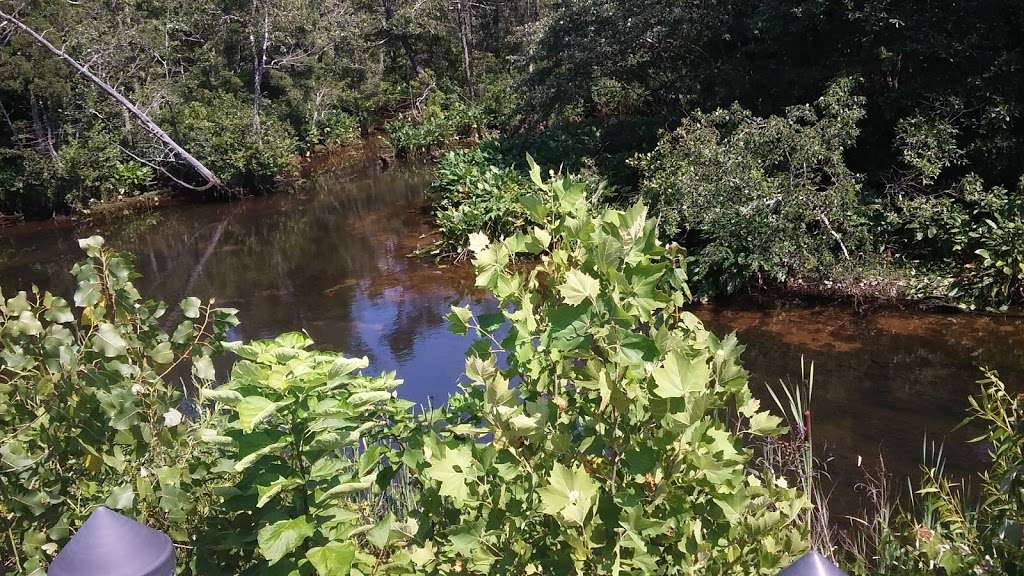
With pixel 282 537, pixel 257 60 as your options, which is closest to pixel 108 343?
pixel 282 537

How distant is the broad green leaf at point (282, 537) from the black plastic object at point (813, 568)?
3.89 feet

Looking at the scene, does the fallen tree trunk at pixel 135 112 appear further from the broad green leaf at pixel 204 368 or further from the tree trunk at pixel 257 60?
the broad green leaf at pixel 204 368

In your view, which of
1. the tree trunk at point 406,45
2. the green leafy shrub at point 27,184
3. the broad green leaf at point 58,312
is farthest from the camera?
the tree trunk at point 406,45

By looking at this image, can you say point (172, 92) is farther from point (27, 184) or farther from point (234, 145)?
point (27, 184)

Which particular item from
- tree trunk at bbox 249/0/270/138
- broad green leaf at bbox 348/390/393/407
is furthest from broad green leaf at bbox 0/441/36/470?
tree trunk at bbox 249/0/270/138

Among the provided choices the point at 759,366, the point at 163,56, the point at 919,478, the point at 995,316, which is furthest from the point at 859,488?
the point at 163,56

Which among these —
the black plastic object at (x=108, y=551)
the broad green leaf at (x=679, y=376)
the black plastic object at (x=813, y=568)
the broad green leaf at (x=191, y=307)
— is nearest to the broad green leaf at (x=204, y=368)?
the broad green leaf at (x=191, y=307)

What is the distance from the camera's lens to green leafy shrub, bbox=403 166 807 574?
5.51ft

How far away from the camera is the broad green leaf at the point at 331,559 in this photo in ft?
5.98

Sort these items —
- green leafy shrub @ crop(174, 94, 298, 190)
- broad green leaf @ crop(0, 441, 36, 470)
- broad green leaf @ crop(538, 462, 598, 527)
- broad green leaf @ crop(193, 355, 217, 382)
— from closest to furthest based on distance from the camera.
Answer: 1. broad green leaf @ crop(538, 462, 598, 527)
2. broad green leaf @ crop(0, 441, 36, 470)
3. broad green leaf @ crop(193, 355, 217, 382)
4. green leafy shrub @ crop(174, 94, 298, 190)

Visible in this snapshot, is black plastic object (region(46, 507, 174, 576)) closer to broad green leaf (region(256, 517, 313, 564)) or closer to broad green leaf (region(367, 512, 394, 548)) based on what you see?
broad green leaf (region(256, 517, 313, 564))

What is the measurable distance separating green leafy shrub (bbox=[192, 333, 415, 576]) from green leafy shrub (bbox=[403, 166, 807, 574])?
188mm

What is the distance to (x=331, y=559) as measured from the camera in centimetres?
183

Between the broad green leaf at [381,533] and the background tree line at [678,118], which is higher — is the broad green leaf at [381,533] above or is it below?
above
